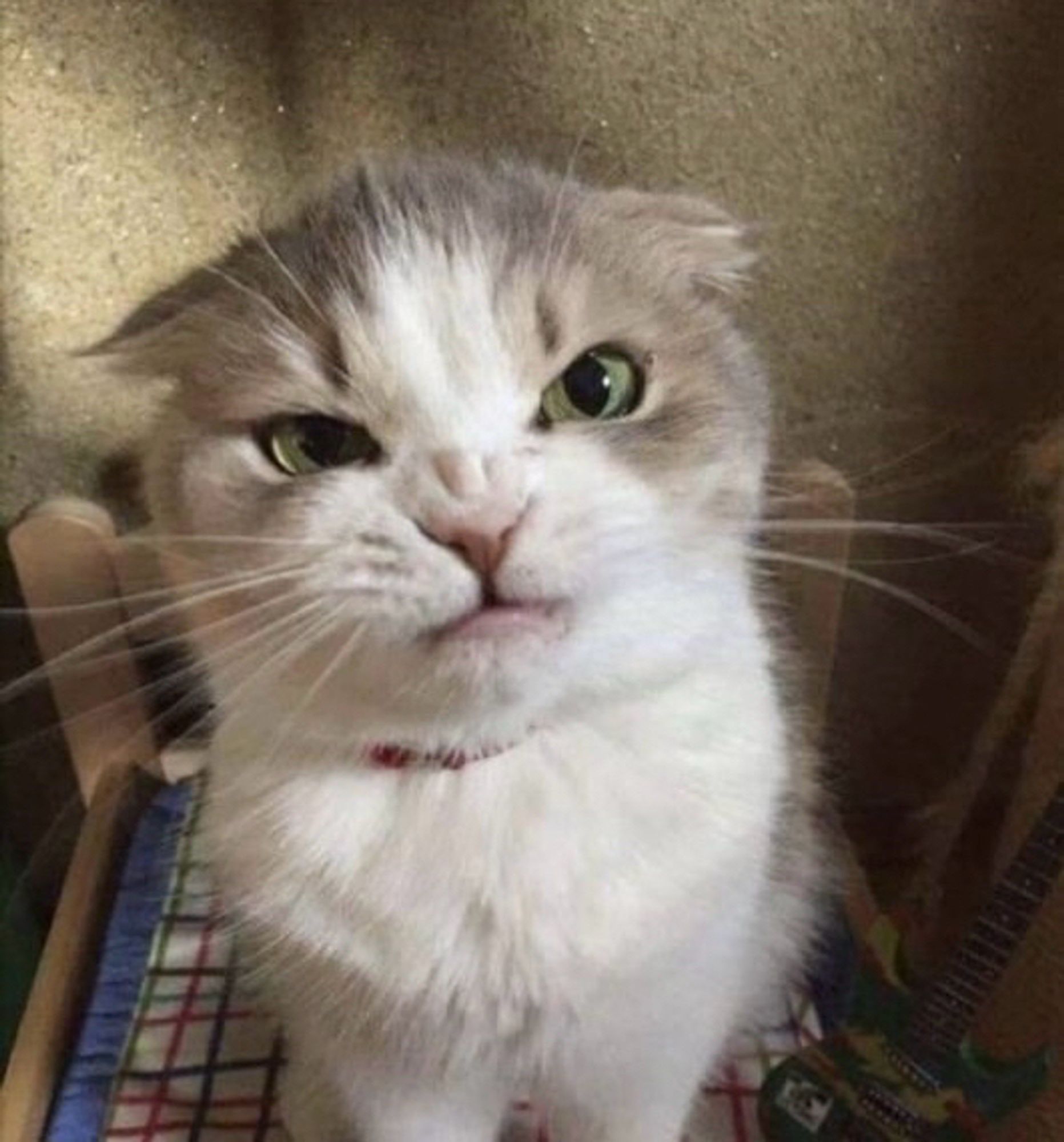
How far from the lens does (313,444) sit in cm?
59

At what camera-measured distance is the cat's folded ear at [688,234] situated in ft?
2.22

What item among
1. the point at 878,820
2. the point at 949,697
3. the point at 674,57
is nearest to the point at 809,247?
the point at 674,57

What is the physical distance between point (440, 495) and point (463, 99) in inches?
19.4

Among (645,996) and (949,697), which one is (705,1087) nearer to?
(645,996)

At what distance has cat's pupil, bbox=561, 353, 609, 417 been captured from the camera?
0.59 meters

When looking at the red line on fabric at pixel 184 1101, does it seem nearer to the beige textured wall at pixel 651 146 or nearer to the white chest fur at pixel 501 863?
the white chest fur at pixel 501 863

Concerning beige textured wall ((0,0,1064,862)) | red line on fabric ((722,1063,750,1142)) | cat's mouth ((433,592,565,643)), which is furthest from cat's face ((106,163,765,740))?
red line on fabric ((722,1063,750,1142))

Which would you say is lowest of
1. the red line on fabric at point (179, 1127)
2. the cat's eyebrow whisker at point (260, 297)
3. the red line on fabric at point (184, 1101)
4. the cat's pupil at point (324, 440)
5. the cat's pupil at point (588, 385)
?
the red line on fabric at point (179, 1127)

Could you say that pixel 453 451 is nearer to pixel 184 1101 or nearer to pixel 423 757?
pixel 423 757

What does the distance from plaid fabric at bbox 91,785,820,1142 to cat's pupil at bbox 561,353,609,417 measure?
0.41 m

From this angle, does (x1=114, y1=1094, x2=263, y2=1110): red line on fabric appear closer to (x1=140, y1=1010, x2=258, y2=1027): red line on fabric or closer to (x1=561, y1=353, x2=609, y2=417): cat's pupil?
(x1=140, y1=1010, x2=258, y2=1027): red line on fabric

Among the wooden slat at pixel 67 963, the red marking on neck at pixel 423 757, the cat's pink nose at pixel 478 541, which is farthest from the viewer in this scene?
the wooden slat at pixel 67 963

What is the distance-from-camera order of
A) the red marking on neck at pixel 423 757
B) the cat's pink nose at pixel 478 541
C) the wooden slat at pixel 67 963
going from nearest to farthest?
the cat's pink nose at pixel 478 541
the red marking on neck at pixel 423 757
the wooden slat at pixel 67 963

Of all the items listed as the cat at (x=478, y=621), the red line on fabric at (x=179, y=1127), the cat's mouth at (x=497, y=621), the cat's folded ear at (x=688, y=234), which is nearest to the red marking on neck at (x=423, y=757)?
the cat at (x=478, y=621)
